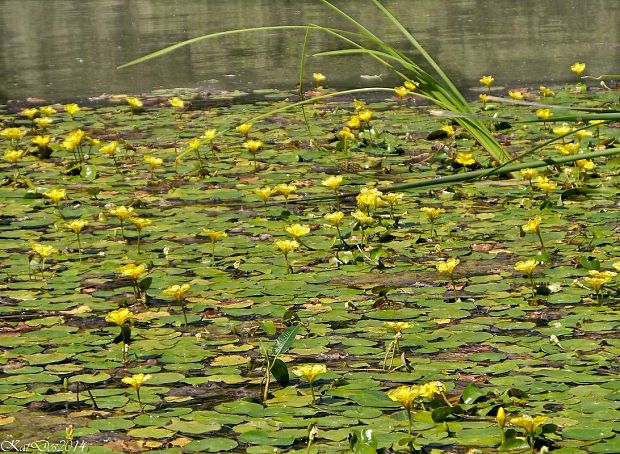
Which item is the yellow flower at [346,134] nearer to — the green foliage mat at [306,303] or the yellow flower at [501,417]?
the green foliage mat at [306,303]

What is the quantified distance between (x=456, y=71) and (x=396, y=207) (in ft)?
12.7

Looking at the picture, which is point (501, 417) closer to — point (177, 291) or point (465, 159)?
point (177, 291)

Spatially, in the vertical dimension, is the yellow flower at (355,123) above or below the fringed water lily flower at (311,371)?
above

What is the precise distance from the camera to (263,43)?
11.1m

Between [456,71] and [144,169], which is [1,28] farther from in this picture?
[144,169]

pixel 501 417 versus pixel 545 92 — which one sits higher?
pixel 545 92

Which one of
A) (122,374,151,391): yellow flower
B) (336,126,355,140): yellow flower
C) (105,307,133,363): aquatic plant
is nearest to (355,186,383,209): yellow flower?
(105,307,133,363): aquatic plant

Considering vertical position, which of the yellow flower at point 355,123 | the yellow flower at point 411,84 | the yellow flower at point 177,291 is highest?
the yellow flower at point 411,84

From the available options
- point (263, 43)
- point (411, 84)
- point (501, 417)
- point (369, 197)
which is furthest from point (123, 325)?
point (263, 43)

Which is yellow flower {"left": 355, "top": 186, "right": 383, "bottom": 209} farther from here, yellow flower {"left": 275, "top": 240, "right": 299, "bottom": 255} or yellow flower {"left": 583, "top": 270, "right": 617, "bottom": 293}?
yellow flower {"left": 583, "top": 270, "right": 617, "bottom": 293}

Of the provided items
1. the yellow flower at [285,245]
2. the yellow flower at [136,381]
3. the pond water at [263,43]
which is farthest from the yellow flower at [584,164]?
the pond water at [263,43]

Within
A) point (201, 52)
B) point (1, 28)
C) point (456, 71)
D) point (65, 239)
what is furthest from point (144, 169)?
point (1, 28)

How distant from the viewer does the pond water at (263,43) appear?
337 inches

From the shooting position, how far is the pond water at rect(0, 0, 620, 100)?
856 cm
